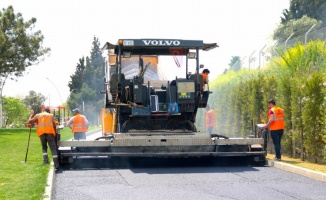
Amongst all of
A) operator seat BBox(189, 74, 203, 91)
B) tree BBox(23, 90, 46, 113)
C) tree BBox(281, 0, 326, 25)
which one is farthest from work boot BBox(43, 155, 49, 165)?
tree BBox(23, 90, 46, 113)

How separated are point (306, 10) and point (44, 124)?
5062 cm

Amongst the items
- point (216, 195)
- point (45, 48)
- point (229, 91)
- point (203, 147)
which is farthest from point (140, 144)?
point (45, 48)

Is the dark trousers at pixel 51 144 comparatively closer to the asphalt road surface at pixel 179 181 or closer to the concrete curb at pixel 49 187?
the concrete curb at pixel 49 187

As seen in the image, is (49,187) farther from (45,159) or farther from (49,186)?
(45,159)

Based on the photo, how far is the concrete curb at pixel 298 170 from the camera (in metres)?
11.7

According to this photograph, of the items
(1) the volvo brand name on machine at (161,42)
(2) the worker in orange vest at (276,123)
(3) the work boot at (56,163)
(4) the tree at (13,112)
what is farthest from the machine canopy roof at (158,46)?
(4) the tree at (13,112)

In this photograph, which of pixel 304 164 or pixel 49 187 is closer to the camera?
pixel 49 187

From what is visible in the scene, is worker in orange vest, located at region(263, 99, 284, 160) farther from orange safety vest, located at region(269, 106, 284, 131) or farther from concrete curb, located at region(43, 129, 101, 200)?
concrete curb, located at region(43, 129, 101, 200)

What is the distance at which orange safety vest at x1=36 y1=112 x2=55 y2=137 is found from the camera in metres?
14.8

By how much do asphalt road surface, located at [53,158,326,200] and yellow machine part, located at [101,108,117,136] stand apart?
1280mm

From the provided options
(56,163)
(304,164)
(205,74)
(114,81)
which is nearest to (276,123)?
(304,164)

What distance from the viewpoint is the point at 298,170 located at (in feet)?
42.0

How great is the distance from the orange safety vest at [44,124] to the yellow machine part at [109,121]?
1630mm

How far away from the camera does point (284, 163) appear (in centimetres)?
1388
